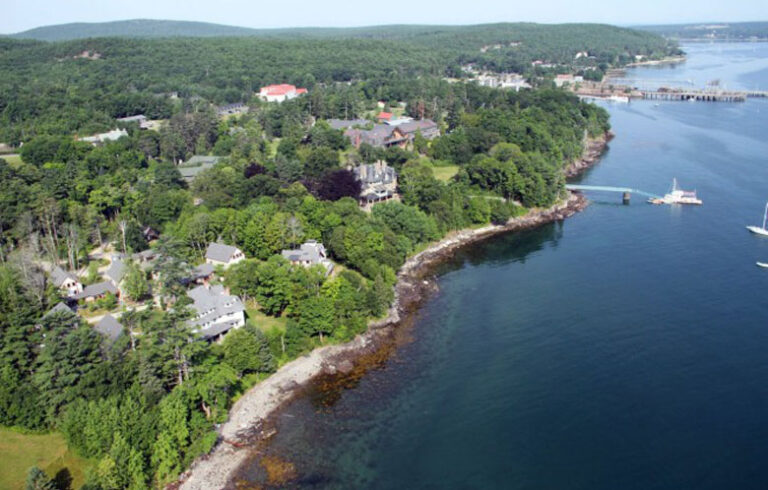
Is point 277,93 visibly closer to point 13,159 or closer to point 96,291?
point 13,159

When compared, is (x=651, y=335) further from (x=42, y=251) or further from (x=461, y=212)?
(x=42, y=251)

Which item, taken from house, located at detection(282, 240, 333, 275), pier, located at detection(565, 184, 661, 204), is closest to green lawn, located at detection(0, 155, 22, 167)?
house, located at detection(282, 240, 333, 275)

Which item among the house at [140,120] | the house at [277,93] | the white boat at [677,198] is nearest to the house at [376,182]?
the white boat at [677,198]

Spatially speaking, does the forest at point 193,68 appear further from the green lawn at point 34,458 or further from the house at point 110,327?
the green lawn at point 34,458

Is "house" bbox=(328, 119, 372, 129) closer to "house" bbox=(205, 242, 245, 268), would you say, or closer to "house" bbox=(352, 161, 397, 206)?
"house" bbox=(352, 161, 397, 206)

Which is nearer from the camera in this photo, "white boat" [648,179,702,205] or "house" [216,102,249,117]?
"white boat" [648,179,702,205]

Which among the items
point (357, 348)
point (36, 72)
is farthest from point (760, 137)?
point (36, 72)

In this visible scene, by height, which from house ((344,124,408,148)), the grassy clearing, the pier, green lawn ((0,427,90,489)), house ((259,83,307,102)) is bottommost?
green lawn ((0,427,90,489))
